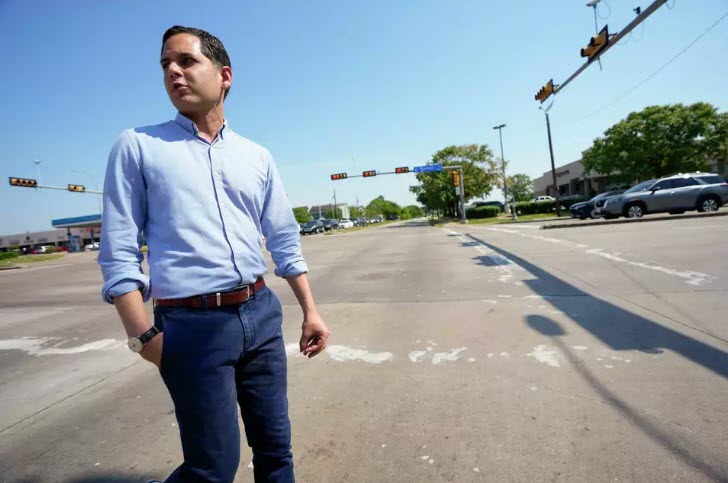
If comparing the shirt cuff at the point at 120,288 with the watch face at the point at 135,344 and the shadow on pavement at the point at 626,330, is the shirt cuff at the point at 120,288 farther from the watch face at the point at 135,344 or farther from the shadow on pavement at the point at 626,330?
the shadow on pavement at the point at 626,330

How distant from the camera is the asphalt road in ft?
6.68

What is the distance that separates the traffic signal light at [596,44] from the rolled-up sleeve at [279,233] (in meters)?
10.8

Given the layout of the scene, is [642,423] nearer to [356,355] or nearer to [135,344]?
[356,355]

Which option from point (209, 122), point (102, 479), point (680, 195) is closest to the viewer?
point (209, 122)

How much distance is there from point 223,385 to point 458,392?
1962 millimetres

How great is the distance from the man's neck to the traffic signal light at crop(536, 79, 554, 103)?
1390 cm

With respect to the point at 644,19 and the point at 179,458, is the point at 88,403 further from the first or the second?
the point at 644,19

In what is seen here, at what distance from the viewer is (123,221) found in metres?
1.30

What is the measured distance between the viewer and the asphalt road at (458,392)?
204cm

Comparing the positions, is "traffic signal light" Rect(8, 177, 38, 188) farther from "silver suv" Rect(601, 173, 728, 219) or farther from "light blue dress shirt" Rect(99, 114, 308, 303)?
"silver suv" Rect(601, 173, 728, 219)

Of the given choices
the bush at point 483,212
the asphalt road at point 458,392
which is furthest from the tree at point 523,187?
the asphalt road at point 458,392

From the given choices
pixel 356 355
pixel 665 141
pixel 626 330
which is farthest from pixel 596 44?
pixel 665 141

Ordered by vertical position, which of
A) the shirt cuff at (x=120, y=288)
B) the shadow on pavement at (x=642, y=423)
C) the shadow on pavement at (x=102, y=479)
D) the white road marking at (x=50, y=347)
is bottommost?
the shadow on pavement at (x=642, y=423)

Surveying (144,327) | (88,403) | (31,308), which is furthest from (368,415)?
(31,308)
